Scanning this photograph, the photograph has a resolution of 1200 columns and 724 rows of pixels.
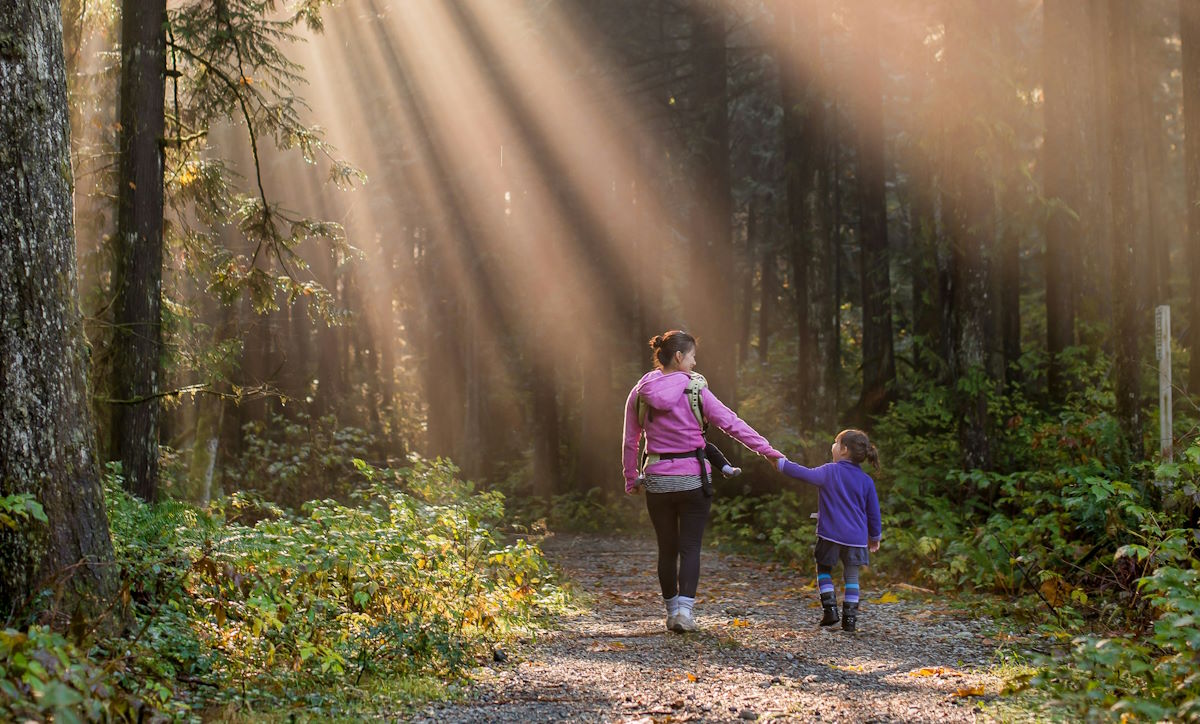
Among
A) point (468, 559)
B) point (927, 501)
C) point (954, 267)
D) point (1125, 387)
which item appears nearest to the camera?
point (468, 559)

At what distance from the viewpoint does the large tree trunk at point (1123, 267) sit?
34.5 feet

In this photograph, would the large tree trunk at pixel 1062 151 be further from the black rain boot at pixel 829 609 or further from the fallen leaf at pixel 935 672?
the fallen leaf at pixel 935 672

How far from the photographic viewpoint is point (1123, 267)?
10.7m

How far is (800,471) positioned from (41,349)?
522cm

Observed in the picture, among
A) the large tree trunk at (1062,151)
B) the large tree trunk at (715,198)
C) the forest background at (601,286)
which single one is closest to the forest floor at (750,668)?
the forest background at (601,286)

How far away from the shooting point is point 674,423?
26.7 ft

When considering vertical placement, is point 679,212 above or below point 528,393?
above

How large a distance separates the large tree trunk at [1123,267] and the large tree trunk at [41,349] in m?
9.28

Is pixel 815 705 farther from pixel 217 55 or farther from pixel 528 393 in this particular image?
pixel 528 393

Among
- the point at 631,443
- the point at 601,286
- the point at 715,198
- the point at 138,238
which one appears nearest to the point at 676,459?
the point at 631,443

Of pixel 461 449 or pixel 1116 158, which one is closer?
pixel 1116 158

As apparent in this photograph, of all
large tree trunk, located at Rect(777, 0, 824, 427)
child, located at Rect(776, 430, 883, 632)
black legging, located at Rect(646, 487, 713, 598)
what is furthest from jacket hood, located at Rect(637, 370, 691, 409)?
large tree trunk, located at Rect(777, 0, 824, 427)

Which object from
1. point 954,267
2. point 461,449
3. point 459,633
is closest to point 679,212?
point 461,449

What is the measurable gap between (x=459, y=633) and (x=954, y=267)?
881 centimetres
